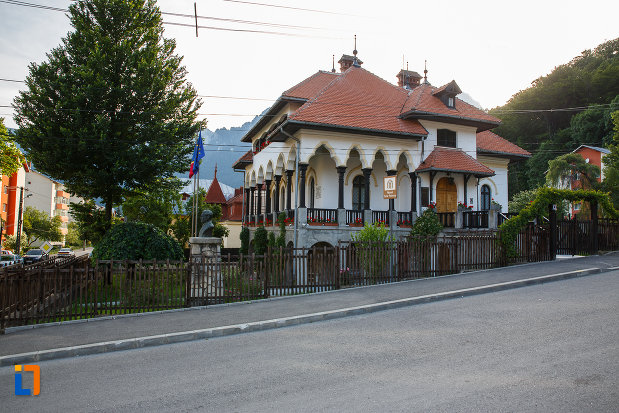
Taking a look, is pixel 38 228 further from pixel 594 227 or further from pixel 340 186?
pixel 594 227

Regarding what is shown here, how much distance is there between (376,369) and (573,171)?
3781 cm

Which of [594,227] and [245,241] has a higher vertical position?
[594,227]

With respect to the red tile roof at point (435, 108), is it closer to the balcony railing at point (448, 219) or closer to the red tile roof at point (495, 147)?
the red tile roof at point (495, 147)

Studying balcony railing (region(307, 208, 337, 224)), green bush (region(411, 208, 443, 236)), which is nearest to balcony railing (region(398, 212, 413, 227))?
green bush (region(411, 208, 443, 236))

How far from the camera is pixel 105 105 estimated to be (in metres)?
18.0

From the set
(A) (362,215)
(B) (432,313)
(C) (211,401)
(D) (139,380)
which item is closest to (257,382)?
(C) (211,401)

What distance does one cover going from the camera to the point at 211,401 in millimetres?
5102

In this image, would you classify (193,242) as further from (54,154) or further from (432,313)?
(54,154)

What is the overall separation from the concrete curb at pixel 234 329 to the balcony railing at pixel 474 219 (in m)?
9.04

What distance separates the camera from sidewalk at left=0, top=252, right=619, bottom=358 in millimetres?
8578

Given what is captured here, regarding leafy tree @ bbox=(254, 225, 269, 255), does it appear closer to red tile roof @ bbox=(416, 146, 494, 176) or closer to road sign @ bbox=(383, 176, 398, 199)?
red tile roof @ bbox=(416, 146, 494, 176)

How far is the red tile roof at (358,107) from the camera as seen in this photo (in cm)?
2158

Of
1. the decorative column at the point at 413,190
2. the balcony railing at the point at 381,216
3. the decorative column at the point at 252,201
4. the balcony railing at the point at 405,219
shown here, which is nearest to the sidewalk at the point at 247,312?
the balcony railing at the point at 381,216

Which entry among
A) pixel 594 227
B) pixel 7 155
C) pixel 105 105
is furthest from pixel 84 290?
pixel 594 227
